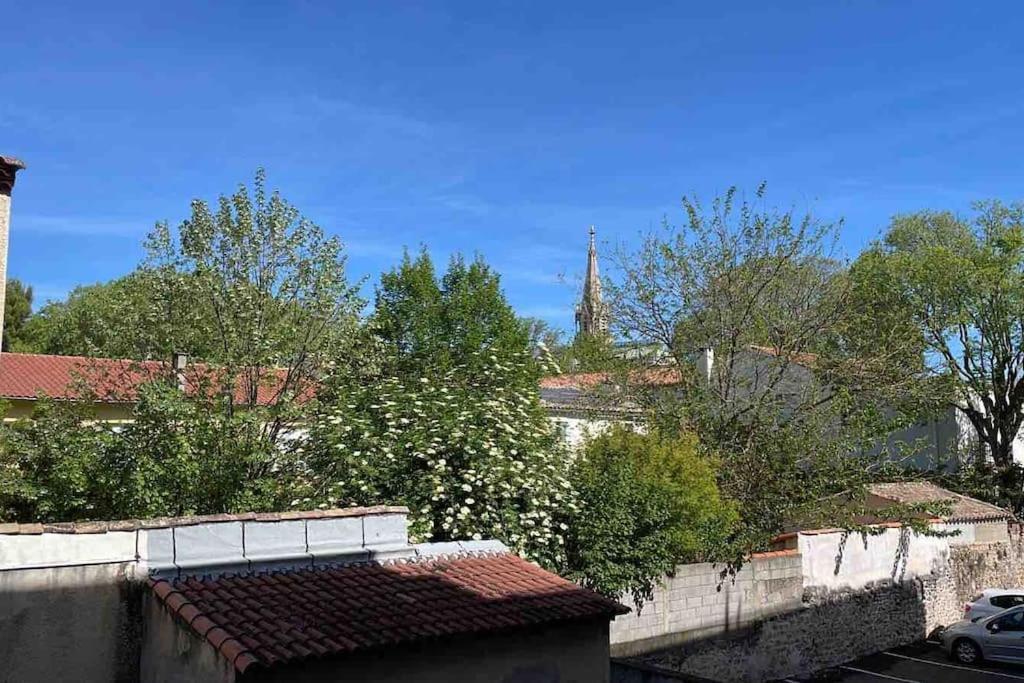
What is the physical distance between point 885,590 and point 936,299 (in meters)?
13.7

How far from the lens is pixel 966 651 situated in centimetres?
1817

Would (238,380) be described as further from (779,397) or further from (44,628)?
(779,397)

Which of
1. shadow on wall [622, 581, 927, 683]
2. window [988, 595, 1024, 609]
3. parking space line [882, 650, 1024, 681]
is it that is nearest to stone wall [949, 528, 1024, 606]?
window [988, 595, 1024, 609]

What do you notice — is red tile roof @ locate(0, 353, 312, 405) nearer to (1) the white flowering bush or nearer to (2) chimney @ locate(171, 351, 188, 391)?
(2) chimney @ locate(171, 351, 188, 391)

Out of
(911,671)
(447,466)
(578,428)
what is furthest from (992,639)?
(447,466)

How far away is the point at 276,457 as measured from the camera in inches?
505

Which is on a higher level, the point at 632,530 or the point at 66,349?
the point at 66,349

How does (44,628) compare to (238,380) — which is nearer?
(44,628)

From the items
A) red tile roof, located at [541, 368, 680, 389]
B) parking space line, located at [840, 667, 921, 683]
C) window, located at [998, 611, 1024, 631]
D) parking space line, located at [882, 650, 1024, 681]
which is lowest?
parking space line, located at [882, 650, 1024, 681]

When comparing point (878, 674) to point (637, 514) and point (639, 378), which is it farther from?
point (639, 378)

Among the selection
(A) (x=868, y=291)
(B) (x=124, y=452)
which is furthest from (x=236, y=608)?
(A) (x=868, y=291)

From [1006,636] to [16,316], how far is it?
44532 millimetres

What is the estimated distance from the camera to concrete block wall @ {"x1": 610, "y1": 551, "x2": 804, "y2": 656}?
42.8 feet

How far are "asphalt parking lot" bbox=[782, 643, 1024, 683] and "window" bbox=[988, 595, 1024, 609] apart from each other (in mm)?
1687
